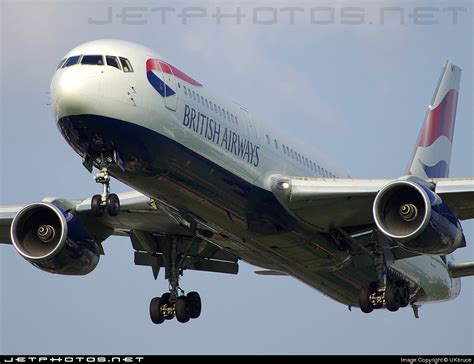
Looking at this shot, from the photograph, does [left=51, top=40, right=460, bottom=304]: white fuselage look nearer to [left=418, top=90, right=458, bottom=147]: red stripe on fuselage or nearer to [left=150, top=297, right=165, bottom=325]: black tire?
[left=150, top=297, right=165, bottom=325]: black tire

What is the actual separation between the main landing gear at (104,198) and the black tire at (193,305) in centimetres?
816

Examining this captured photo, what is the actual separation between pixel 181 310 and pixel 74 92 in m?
10.1

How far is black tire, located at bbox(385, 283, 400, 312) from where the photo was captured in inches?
1468

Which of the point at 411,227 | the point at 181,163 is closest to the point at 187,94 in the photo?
the point at 181,163

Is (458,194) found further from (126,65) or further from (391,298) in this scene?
(126,65)

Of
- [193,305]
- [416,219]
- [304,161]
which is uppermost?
[304,161]

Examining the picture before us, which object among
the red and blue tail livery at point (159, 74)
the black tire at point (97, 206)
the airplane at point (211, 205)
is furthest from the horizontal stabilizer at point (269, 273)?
the black tire at point (97, 206)

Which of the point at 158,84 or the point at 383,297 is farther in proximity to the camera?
the point at 383,297

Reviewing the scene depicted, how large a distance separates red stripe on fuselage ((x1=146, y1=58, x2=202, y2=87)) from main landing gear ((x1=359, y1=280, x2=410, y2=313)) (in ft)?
27.7

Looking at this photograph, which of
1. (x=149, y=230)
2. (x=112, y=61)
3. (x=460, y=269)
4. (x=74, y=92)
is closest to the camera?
(x=74, y=92)

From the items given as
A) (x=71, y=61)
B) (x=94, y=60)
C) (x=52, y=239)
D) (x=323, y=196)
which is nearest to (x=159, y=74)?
(x=94, y=60)

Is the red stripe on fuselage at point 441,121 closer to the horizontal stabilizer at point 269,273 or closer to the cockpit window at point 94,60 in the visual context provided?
the horizontal stabilizer at point 269,273

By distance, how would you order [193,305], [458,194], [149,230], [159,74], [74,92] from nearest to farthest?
[74,92], [159,74], [458,194], [149,230], [193,305]

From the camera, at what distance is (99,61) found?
104 ft
